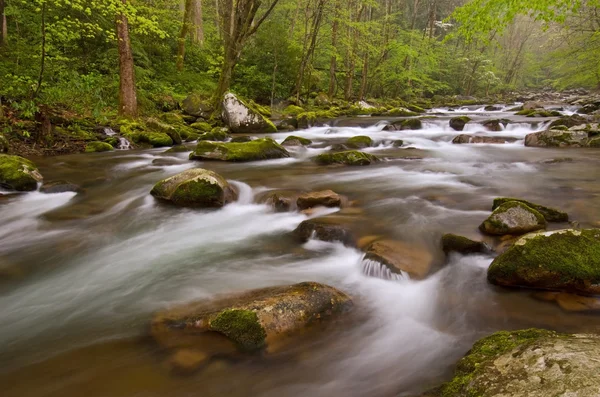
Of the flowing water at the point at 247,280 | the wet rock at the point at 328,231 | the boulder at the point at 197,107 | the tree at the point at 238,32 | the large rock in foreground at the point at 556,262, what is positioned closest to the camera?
the flowing water at the point at 247,280

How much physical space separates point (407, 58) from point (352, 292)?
2806 cm

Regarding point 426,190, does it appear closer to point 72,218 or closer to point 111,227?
point 111,227

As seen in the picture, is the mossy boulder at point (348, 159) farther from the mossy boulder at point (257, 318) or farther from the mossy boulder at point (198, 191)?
the mossy boulder at point (257, 318)

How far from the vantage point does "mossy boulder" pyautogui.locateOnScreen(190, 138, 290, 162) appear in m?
8.35

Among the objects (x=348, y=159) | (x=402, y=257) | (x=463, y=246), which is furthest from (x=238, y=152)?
(x=463, y=246)

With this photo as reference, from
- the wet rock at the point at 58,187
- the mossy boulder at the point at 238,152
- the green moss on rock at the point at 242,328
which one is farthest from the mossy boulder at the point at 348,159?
the green moss on rock at the point at 242,328

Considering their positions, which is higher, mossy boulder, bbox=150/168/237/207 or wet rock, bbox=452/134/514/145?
wet rock, bbox=452/134/514/145

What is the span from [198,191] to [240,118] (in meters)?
8.12

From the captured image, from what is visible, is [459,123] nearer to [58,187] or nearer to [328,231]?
[328,231]

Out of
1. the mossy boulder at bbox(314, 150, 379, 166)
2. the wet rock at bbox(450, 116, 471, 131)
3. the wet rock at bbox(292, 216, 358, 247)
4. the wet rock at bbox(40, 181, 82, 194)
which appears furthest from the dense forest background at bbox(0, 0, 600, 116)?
the wet rock at bbox(292, 216, 358, 247)

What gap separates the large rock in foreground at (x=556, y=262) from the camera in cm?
278

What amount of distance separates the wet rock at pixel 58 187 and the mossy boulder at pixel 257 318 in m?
4.43

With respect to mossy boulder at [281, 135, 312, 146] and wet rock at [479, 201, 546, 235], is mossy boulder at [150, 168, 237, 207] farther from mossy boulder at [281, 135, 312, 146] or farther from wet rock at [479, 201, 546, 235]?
mossy boulder at [281, 135, 312, 146]

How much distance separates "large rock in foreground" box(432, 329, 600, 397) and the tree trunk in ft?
38.5
